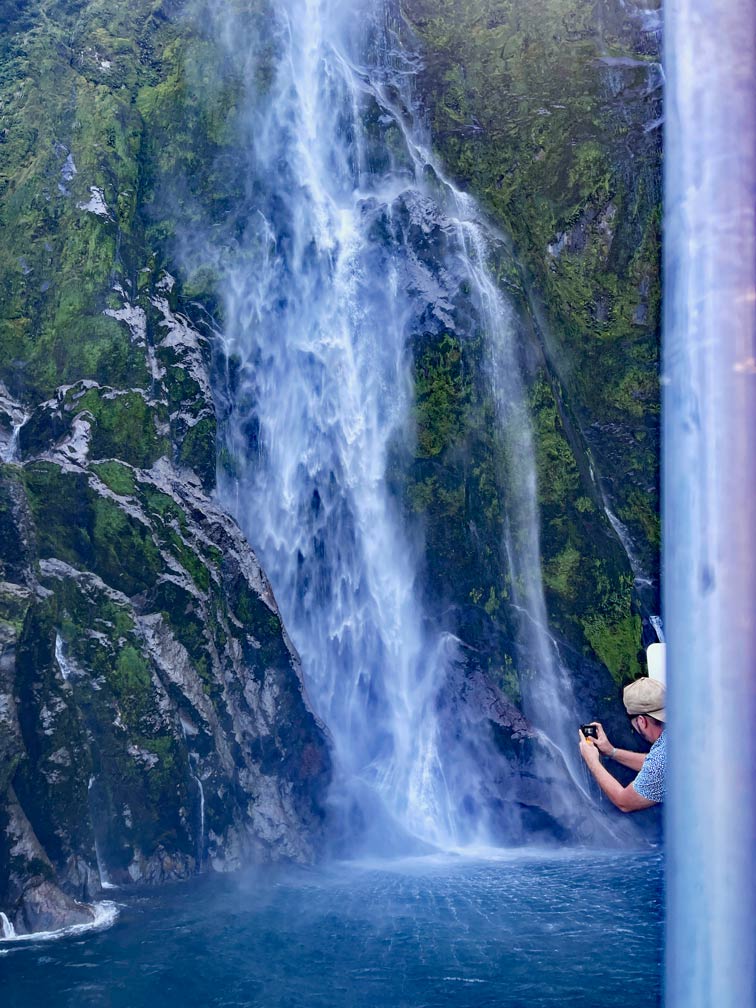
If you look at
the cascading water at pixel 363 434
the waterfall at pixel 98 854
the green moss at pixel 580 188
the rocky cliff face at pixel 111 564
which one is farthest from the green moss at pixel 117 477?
the green moss at pixel 580 188

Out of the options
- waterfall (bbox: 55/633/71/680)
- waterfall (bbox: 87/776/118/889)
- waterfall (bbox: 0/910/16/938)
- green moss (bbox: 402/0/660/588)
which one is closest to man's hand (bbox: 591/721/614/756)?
waterfall (bbox: 0/910/16/938)

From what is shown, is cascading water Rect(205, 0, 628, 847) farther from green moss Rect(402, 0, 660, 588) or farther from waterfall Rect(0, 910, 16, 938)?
waterfall Rect(0, 910, 16, 938)

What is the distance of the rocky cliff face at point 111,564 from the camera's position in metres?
7.90

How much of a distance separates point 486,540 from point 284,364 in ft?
10.4

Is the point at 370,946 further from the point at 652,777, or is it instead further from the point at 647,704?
the point at 647,704

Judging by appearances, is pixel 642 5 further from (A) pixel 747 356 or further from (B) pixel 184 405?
(A) pixel 747 356

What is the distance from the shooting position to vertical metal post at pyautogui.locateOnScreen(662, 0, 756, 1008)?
144 centimetres

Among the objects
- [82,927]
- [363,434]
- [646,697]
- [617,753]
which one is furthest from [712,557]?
[363,434]

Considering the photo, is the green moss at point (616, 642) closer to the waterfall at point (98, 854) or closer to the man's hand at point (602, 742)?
the waterfall at point (98, 854)

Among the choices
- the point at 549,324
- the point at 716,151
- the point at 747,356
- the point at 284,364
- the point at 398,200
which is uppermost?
the point at 398,200

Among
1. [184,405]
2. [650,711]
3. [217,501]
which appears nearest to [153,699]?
[217,501]

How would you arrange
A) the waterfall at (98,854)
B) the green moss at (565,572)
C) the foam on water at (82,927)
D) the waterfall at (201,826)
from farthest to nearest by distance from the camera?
the green moss at (565,572) < the waterfall at (201,826) < the waterfall at (98,854) < the foam on water at (82,927)

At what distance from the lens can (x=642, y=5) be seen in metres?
11.7

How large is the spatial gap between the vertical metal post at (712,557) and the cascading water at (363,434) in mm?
8885
